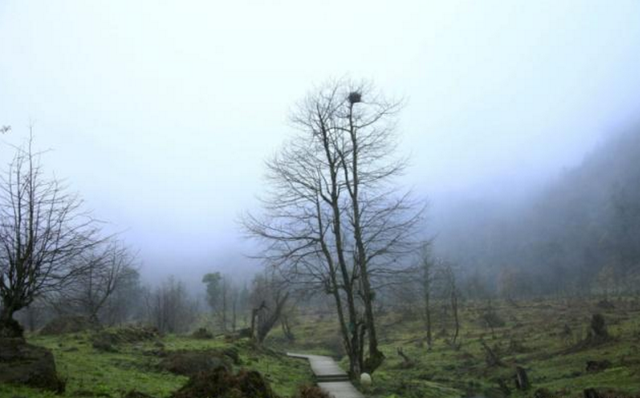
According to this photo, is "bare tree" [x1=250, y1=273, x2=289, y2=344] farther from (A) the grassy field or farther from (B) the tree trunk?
(B) the tree trunk

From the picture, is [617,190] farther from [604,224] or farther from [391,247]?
[391,247]

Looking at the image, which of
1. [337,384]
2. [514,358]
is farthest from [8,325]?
[514,358]

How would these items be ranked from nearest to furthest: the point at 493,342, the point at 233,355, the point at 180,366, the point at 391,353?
1. the point at 180,366
2. the point at 233,355
3. the point at 493,342
4. the point at 391,353

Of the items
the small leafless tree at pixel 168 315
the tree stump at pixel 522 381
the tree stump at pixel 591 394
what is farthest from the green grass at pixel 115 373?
the small leafless tree at pixel 168 315

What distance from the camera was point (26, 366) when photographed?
11.2m

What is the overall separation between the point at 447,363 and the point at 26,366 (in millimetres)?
28426

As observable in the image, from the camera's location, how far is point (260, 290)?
5638 centimetres

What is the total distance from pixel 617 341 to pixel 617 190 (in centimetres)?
14904

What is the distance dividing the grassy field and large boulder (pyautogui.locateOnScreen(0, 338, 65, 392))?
39 centimetres

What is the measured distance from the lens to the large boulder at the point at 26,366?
1085 cm

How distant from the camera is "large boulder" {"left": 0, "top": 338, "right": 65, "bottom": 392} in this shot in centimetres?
1085

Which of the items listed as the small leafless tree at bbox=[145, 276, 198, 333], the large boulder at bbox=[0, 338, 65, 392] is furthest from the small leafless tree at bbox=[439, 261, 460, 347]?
the large boulder at bbox=[0, 338, 65, 392]

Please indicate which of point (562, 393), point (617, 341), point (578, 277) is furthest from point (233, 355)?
point (578, 277)

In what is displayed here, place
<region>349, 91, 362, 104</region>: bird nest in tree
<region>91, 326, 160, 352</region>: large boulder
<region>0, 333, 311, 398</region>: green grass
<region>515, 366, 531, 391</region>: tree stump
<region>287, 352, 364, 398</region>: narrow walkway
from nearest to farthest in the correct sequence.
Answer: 1. <region>0, 333, 311, 398</region>: green grass
2. <region>287, 352, 364, 398</region>: narrow walkway
3. <region>349, 91, 362, 104</region>: bird nest in tree
4. <region>515, 366, 531, 391</region>: tree stump
5. <region>91, 326, 160, 352</region>: large boulder
